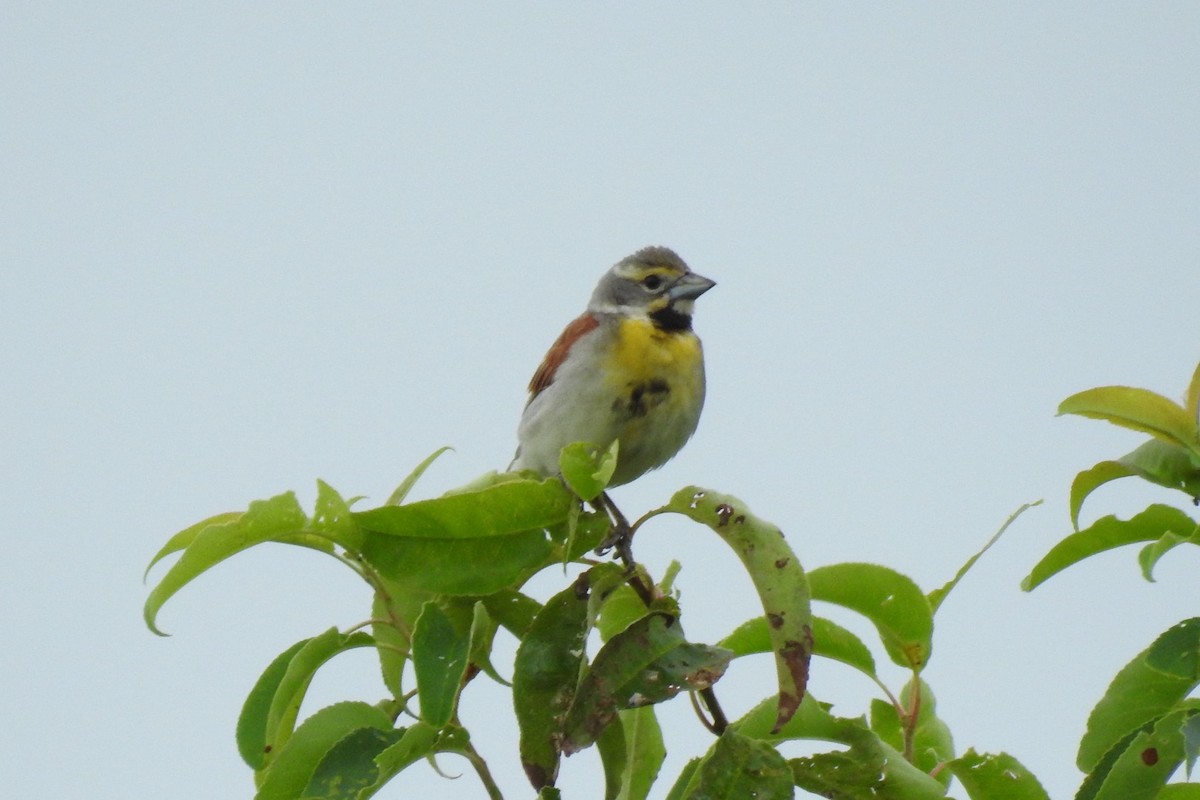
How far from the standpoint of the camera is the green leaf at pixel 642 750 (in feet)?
10.0

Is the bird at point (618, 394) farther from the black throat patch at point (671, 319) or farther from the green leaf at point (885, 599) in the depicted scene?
the green leaf at point (885, 599)

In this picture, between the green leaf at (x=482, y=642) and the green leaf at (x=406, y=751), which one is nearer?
the green leaf at (x=406, y=751)

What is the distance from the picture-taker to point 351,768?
2.64 m

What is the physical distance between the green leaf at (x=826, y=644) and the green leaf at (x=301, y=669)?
798 millimetres

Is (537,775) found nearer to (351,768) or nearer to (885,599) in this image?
(351,768)

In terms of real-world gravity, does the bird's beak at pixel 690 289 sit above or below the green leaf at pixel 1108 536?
above

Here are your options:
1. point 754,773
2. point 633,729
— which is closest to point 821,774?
point 754,773

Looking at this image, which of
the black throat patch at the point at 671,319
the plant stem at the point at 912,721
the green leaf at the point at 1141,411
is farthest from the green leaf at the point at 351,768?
the black throat patch at the point at 671,319

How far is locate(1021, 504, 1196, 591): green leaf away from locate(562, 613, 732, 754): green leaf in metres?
0.94

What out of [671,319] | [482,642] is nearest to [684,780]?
[482,642]

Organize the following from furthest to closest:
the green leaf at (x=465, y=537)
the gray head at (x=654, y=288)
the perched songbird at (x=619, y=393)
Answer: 1. the gray head at (x=654, y=288)
2. the perched songbird at (x=619, y=393)
3. the green leaf at (x=465, y=537)

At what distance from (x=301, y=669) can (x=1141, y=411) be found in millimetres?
1898

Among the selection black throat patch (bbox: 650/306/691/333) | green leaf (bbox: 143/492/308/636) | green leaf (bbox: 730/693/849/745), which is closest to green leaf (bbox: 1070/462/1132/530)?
green leaf (bbox: 730/693/849/745)

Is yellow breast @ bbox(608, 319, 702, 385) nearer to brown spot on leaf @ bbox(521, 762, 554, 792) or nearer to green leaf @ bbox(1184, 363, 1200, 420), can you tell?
green leaf @ bbox(1184, 363, 1200, 420)
